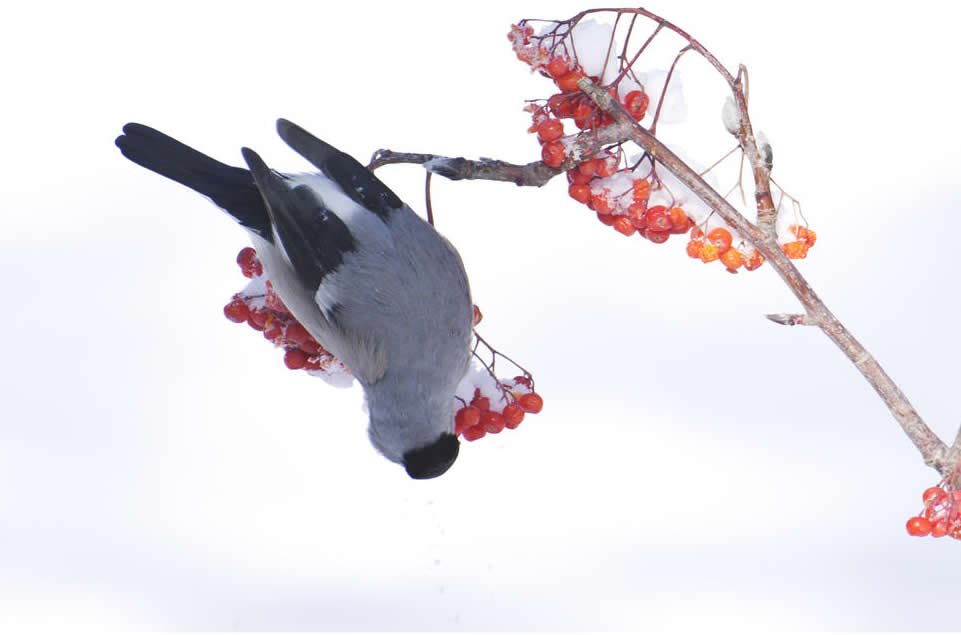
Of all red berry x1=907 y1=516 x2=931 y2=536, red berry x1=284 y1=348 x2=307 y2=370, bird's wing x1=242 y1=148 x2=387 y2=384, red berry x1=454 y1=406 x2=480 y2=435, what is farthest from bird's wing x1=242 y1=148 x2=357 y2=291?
red berry x1=907 y1=516 x2=931 y2=536

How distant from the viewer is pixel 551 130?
3.85 ft

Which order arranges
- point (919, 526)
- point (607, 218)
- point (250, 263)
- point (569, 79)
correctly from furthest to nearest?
point (250, 263) → point (607, 218) → point (569, 79) → point (919, 526)

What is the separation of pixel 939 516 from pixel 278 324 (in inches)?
33.3

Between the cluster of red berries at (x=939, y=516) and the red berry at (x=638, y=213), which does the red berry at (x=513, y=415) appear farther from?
the cluster of red berries at (x=939, y=516)

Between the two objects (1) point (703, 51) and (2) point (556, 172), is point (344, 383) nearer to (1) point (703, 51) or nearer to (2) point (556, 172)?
(2) point (556, 172)

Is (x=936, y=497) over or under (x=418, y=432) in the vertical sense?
under

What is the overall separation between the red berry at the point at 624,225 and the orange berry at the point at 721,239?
0.35 ft

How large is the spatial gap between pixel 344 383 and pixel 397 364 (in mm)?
224

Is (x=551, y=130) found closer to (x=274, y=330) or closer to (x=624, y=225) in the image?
(x=624, y=225)

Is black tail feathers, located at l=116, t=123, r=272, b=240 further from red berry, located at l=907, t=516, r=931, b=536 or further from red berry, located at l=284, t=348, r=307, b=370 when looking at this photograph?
red berry, located at l=907, t=516, r=931, b=536

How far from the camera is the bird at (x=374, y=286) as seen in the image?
50.2 inches

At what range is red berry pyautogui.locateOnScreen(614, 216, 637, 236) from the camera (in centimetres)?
123

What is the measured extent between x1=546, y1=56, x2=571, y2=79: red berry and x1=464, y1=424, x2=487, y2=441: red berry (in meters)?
0.46

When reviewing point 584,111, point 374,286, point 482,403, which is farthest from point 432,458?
point 584,111
